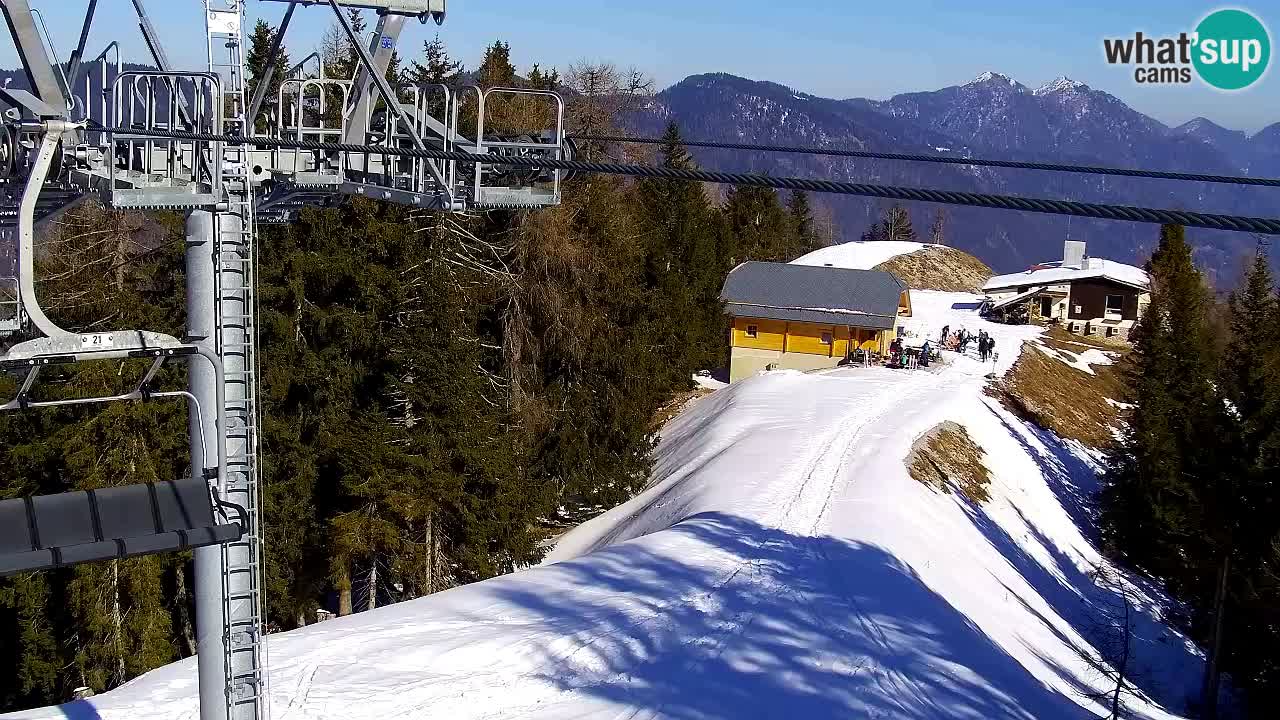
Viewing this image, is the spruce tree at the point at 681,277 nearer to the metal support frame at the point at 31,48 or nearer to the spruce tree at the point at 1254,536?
the spruce tree at the point at 1254,536

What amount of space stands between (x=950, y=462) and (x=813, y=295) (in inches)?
633

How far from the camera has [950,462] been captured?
36.4 m

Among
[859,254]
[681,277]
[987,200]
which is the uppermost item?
[987,200]

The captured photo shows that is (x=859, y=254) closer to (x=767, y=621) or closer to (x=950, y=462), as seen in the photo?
(x=950, y=462)

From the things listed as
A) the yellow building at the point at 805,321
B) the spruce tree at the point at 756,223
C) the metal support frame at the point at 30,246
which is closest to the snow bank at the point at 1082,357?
the yellow building at the point at 805,321

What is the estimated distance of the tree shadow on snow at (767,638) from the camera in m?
16.1

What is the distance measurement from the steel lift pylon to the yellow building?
131ft

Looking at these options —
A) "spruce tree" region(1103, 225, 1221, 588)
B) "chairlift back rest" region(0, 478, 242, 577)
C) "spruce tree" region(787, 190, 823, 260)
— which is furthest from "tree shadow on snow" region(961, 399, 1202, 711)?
"spruce tree" region(787, 190, 823, 260)

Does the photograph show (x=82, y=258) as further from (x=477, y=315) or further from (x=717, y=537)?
(x=717, y=537)

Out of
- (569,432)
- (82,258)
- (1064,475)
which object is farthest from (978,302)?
(82,258)

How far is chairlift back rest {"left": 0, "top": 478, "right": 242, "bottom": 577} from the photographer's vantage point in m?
7.54

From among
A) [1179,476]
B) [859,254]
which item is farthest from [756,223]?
[1179,476]

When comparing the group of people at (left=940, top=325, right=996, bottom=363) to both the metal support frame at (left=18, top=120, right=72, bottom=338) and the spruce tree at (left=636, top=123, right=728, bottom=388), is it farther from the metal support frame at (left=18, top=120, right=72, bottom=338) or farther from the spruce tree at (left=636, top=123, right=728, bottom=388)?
the metal support frame at (left=18, top=120, right=72, bottom=338)

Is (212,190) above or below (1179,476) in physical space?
above
